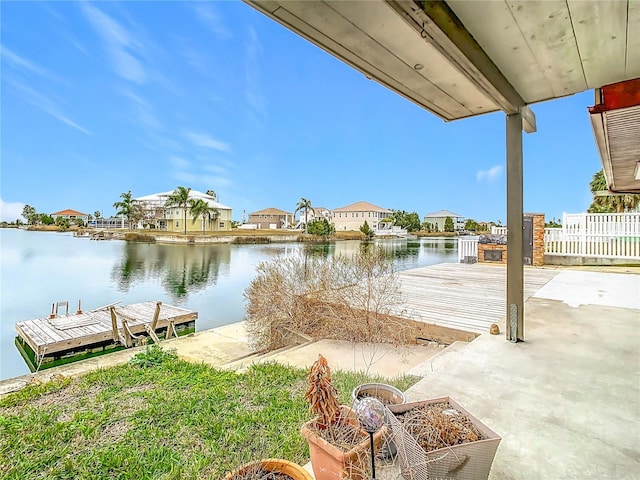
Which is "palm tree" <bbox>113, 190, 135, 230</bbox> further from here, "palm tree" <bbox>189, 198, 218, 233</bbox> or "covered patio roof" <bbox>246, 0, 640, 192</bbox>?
"covered patio roof" <bbox>246, 0, 640, 192</bbox>

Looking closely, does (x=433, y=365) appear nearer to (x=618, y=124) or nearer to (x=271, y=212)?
(x=618, y=124)

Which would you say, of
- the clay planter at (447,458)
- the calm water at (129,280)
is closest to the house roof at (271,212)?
the calm water at (129,280)

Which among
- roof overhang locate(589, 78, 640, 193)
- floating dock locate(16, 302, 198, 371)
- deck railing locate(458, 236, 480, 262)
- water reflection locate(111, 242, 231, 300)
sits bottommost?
floating dock locate(16, 302, 198, 371)

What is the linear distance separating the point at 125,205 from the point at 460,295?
1811 inches

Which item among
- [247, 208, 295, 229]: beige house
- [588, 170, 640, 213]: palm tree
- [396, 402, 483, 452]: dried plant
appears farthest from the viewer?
[247, 208, 295, 229]: beige house

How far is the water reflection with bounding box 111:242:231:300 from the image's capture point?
1458 cm

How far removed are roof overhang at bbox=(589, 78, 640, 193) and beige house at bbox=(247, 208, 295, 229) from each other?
51.6 metres

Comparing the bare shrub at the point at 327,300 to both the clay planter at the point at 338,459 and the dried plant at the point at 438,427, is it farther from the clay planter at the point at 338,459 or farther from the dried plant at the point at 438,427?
the clay planter at the point at 338,459

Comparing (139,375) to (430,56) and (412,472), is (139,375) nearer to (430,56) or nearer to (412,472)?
(412,472)

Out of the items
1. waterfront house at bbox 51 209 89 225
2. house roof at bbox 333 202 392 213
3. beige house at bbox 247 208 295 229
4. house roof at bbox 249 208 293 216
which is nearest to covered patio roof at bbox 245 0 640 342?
Result: house roof at bbox 333 202 392 213

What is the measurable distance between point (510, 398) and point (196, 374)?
279 centimetres

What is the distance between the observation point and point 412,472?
1.17 metres

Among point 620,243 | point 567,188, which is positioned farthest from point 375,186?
point 620,243

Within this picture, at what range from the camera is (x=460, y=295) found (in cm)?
562
